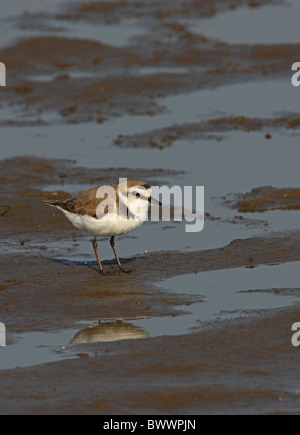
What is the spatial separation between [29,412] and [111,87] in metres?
13.3

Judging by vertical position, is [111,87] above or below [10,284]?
above

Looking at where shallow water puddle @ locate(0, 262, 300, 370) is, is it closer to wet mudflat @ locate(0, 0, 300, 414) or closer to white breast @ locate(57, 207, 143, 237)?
wet mudflat @ locate(0, 0, 300, 414)

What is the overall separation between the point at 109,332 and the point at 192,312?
0.96m

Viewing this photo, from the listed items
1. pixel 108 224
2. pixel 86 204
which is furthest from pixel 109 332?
pixel 86 204

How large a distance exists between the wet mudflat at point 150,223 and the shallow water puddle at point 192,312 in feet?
0.08

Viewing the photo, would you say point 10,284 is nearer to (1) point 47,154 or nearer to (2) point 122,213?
(2) point 122,213

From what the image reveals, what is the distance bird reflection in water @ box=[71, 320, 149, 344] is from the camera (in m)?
9.13

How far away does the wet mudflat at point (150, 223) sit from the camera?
8.18m

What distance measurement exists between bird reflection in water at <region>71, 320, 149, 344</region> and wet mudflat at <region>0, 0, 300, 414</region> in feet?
0.08

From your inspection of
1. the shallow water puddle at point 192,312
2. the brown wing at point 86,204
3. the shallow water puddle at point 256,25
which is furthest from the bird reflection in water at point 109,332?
the shallow water puddle at point 256,25

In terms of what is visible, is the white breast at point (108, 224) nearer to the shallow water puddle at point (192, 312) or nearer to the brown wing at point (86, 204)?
the brown wing at point (86, 204)

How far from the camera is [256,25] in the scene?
83.2 ft

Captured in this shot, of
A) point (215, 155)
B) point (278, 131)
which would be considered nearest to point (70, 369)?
point (215, 155)

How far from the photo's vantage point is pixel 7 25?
84.5 feet
